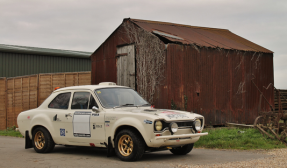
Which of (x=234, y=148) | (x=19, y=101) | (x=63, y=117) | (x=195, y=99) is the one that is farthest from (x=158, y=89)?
(x=19, y=101)

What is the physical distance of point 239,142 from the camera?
34.8ft

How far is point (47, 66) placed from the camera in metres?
26.6

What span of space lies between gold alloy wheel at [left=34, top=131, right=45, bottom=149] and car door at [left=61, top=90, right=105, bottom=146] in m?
1.02

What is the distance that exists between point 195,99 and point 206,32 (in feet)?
16.3

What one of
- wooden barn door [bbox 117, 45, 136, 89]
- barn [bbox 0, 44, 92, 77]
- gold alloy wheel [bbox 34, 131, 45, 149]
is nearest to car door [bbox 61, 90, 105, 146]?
gold alloy wheel [bbox 34, 131, 45, 149]

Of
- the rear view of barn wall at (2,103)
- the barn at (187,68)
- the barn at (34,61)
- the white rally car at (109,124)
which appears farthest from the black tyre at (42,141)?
the barn at (34,61)

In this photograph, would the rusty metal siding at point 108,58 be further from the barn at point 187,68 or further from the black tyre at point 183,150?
the black tyre at point 183,150

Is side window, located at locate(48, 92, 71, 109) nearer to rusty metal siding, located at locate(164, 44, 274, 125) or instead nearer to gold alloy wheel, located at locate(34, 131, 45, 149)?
gold alloy wheel, located at locate(34, 131, 45, 149)

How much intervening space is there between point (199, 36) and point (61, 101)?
8796mm

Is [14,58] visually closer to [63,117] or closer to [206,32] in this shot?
[206,32]

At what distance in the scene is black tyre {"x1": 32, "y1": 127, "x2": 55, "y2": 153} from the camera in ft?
30.6

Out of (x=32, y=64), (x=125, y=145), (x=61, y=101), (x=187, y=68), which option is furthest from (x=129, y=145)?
(x=32, y=64)

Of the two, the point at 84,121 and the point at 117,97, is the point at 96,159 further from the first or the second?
the point at 117,97

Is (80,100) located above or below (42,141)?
above
